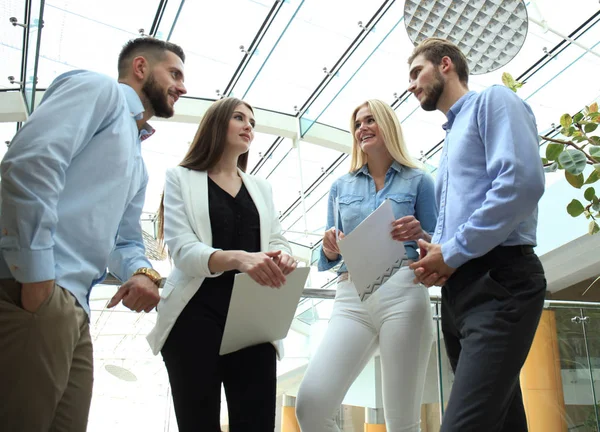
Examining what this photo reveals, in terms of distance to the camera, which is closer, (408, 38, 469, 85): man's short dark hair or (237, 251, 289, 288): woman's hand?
(237, 251, 289, 288): woman's hand

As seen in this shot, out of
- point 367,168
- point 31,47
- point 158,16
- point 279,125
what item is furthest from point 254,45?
point 367,168

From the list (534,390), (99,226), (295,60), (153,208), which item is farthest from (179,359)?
(153,208)

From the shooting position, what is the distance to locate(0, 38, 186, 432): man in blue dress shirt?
50.4 inches

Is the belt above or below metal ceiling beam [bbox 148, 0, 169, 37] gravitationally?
below

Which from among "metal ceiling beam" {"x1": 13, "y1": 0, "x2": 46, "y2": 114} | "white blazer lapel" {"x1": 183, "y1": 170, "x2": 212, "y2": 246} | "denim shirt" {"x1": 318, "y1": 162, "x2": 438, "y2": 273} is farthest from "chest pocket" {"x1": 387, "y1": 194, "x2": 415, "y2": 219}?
"metal ceiling beam" {"x1": 13, "y1": 0, "x2": 46, "y2": 114}

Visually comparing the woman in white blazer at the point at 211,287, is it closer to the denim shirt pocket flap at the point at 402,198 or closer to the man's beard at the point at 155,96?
the man's beard at the point at 155,96

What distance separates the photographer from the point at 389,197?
7.97 feet

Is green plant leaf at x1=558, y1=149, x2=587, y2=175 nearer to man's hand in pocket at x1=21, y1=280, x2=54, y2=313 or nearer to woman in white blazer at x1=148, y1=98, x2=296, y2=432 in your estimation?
woman in white blazer at x1=148, y1=98, x2=296, y2=432

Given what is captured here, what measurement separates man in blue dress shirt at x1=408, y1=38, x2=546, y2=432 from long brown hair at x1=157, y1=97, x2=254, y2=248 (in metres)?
0.86

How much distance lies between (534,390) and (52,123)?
2.32 meters

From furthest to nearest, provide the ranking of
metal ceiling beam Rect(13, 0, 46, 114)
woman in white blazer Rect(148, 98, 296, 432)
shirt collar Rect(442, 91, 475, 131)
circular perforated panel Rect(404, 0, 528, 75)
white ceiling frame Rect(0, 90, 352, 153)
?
1. white ceiling frame Rect(0, 90, 352, 153)
2. metal ceiling beam Rect(13, 0, 46, 114)
3. circular perforated panel Rect(404, 0, 528, 75)
4. shirt collar Rect(442, 91, 475, 131)
5. woman in white blazer Rect(148, 98, 296, 432)

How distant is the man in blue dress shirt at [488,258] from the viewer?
5.33 feet

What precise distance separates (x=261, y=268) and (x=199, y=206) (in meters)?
0.37

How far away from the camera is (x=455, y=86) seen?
2.24 metres
